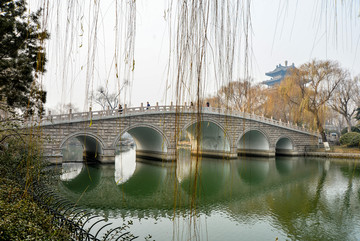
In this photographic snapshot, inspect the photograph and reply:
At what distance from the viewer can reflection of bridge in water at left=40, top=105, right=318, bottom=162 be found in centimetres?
1369

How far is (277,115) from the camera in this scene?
2469 centimetres

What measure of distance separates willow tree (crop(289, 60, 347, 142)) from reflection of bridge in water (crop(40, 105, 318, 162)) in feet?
7.92

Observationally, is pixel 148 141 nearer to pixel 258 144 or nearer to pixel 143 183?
pixel 143 183

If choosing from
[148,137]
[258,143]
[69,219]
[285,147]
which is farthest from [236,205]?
[285,147]

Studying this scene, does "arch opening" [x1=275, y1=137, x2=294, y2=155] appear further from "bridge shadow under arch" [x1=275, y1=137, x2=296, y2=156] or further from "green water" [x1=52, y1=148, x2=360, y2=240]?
"green water" [x1=52, y1=148, x2=360, y2=240]

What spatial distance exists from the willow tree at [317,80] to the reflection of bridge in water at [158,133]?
2.41 m

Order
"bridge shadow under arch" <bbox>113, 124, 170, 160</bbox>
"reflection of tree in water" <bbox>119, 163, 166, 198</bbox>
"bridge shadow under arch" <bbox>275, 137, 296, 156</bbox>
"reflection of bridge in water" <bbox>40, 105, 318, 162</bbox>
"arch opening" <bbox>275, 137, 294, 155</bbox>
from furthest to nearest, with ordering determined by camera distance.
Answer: "arch opening" <bbox>275, 137, 294, 155</bbox> < "bridge shadow under arch" <bbox>275, 137, 296, 156</bbox> < "bridge shadow under arch" <bbox>113, 124, 170, 160</bbox> < "reflection of bridge in water" <bbox>40, 105, 318, 162</bbox> < "reflection of tree in water" <bbox>119, 163, 166, 198</bbox>

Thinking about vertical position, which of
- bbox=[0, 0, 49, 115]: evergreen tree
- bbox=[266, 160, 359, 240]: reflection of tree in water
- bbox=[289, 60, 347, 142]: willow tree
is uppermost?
bbox=[289, 60, 347, 142]: willow tree

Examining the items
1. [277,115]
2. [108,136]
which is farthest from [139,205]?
[277,115]

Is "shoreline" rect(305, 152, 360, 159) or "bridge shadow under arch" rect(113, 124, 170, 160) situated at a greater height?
"bridge shadow under arch" rect(113, 124, 170, 160)

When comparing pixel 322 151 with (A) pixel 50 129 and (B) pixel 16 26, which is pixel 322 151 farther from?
(B) pixel 16 26

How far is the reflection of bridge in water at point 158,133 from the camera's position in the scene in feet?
44.9

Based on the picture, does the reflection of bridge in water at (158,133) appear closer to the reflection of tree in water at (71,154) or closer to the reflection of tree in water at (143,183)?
the reflection of tree in water at (71,154)

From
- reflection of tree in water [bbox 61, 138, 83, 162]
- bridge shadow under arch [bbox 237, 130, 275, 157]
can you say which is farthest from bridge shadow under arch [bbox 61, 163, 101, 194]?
bridge shadow under arch [bbox 237, 130, 275, 157]
